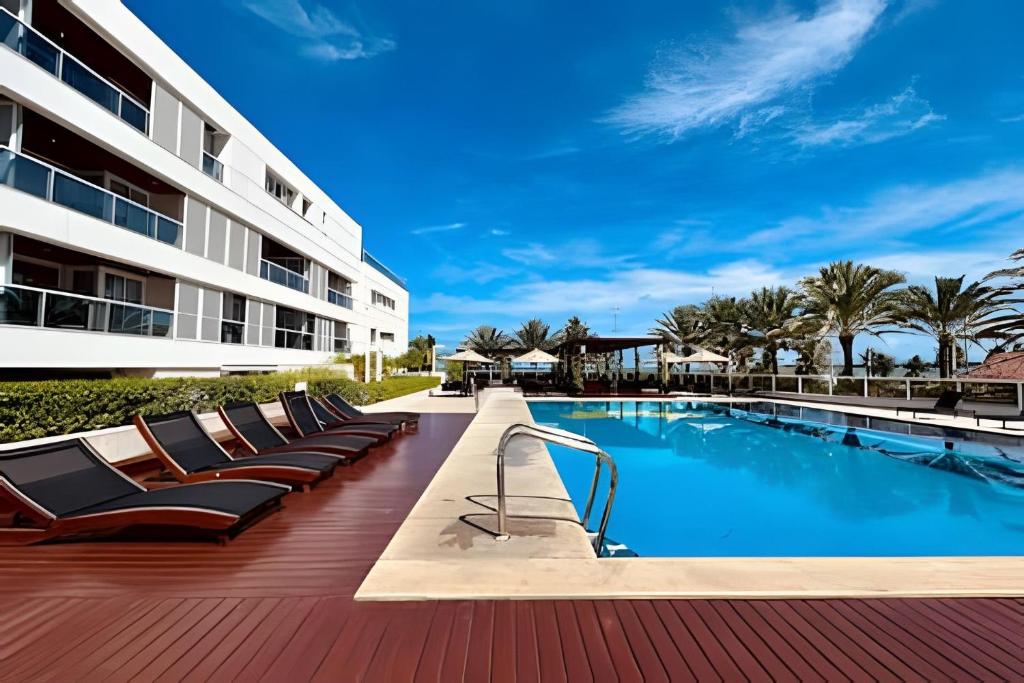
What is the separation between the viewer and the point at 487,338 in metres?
44.3

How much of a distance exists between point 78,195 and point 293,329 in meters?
10.5

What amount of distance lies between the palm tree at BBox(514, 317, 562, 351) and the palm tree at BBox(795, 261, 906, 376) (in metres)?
22.3

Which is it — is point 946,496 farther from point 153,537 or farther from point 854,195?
point 854,195

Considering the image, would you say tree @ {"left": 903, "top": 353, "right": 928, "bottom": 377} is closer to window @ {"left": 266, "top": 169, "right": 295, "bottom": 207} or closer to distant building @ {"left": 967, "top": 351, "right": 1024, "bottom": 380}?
distant building @ {"left": 967, "top": 351, "right": 1024, "bottom": 380}

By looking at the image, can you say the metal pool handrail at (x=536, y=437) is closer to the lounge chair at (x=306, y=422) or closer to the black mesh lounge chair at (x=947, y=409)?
the lounge chair at (x=306, y=422)

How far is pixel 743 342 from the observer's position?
2783 centimetres

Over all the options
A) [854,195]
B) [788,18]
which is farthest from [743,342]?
[788,18]

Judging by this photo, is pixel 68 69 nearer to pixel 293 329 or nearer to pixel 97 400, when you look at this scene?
pixel 97 400

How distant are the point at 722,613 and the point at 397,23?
20.0 metres

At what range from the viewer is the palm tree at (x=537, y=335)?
4300cm

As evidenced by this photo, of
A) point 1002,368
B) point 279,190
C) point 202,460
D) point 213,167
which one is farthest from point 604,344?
Answer: point 202,460

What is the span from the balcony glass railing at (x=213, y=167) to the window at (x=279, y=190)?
3.01m

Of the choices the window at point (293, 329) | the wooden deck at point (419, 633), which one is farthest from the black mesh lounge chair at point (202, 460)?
the window at point (293, 329)

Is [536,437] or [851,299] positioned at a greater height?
[851,299]
